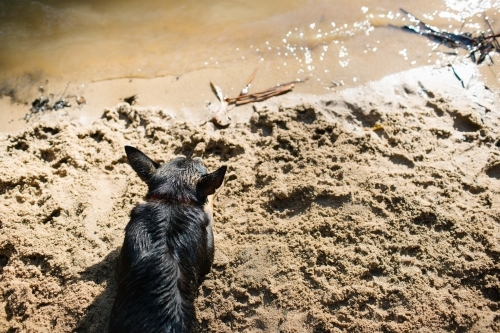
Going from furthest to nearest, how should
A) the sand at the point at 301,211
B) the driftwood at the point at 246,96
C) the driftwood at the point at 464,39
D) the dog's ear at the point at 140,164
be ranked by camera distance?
the driftwood at the point at 464,39 < the driftwood at the point at 246,96 < the dog's ear at the point at 140,164 < the sand at the point at 301,211

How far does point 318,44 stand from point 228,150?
2.57 meters

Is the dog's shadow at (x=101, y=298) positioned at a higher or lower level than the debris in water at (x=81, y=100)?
lower

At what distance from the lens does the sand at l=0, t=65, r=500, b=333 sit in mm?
4387

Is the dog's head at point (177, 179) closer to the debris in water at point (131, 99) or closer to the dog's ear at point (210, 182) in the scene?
the dog's ear at point (210, 182)

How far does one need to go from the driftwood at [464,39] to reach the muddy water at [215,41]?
0.50ft

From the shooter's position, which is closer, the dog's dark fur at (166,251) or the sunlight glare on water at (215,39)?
the dog's dark fur at (166,251)

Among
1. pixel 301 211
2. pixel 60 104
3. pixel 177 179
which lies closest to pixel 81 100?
pixel 60 104

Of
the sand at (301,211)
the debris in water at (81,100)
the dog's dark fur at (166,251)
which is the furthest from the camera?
the debris in water at (81,100)

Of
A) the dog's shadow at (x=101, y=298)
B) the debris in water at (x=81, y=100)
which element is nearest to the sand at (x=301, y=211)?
the dog's shadow at (x=101, y=298)

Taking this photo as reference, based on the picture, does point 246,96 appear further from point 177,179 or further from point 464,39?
point 464,39

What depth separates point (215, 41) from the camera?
719 centimetres

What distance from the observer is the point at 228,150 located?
5.64 meters

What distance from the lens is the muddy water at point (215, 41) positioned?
6.65 m

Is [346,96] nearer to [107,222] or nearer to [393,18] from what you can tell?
[393,18]
